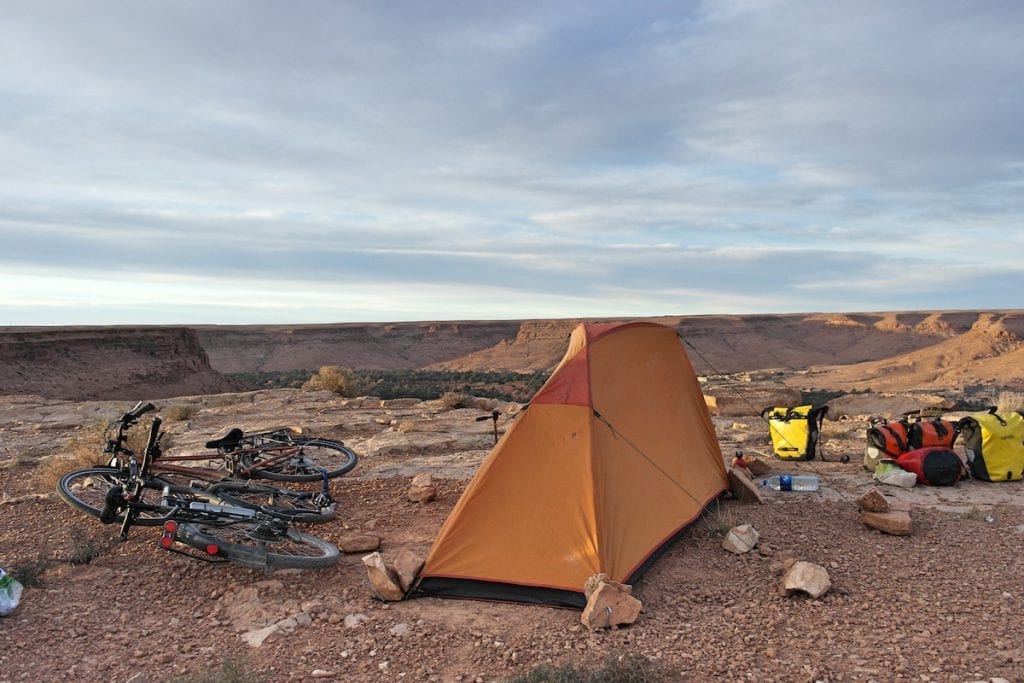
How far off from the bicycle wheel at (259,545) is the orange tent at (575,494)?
1.13m

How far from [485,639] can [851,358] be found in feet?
214

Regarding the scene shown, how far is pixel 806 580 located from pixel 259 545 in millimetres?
4589

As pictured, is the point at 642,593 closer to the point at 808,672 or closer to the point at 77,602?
the point at 808,672

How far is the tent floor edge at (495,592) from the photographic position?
18.1 feet

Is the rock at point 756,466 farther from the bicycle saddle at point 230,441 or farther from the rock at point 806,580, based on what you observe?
the bicycle saddle at point 230,441

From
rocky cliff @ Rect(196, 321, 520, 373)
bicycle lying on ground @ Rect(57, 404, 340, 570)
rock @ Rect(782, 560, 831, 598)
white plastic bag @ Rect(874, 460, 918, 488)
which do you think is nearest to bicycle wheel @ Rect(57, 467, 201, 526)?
bicycle lying on ground @ Rect(57, 404, 340, 570)

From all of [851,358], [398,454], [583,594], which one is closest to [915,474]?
[583,594]

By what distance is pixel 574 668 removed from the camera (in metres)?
4.46

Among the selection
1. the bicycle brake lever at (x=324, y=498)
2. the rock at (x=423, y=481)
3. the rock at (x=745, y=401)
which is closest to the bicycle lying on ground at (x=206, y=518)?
the bicycle brake lever at (x=324, y=498)

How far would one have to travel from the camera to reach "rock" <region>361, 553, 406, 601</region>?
18.6ft

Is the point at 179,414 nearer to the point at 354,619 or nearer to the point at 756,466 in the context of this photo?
the point at 354,619

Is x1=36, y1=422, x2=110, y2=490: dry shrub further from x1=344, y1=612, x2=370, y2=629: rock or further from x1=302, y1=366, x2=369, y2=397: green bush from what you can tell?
x1=302, y1=366, x2=369, y2=397: green bush

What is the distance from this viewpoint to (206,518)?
614 cm

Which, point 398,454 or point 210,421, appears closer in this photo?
point 398,454
